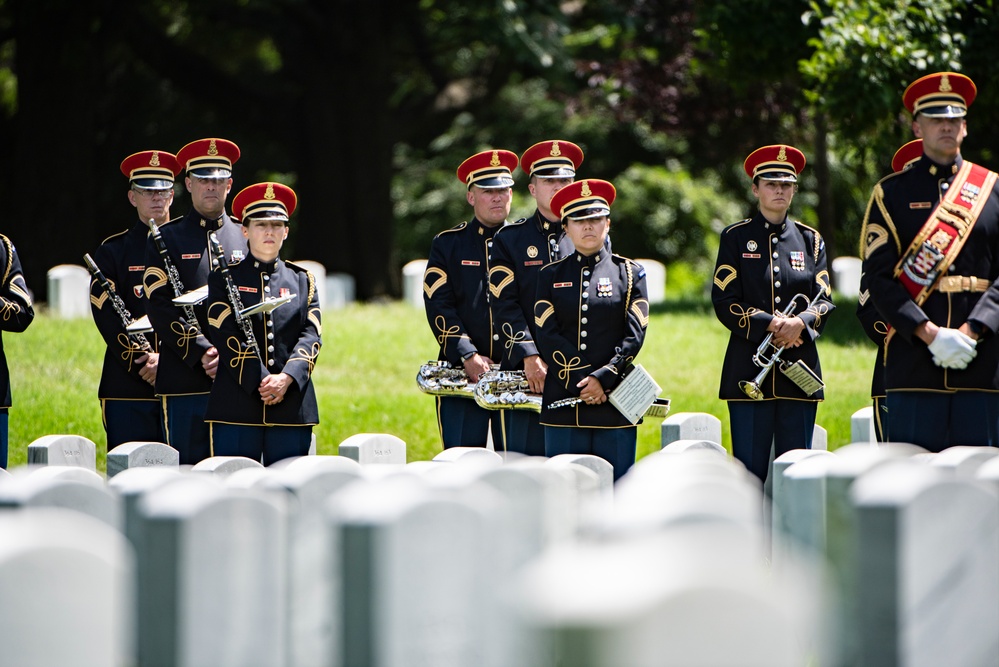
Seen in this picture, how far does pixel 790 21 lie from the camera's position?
1357 centimetres

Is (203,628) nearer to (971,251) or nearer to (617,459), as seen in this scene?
(617,459)

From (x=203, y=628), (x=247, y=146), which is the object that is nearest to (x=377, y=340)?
(x=203, y=628)

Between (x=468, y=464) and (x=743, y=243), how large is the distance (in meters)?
3.56

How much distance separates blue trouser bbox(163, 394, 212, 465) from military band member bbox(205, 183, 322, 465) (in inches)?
24.4

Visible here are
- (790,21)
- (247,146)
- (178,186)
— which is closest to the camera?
(790,21)

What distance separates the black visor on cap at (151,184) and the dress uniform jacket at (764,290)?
3114 millimetres

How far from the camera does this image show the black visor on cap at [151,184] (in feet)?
25.7

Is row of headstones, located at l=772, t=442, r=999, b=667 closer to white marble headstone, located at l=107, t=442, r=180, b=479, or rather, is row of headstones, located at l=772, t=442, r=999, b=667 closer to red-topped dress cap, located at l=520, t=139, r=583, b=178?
white marble headstone, located at l=107, t=442, r=180, b=479

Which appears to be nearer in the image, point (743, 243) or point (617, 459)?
point (617, 459)

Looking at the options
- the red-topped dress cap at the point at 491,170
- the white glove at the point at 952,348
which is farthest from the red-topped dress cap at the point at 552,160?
the white glove at the point at 952,348

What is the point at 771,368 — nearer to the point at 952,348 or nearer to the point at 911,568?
the point at 952,348

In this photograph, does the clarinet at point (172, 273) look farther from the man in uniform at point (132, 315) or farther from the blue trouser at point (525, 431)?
the blue trouser at point (525, 431)

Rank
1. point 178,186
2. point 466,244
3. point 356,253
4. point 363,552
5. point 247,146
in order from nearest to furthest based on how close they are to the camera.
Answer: point 363,552 < point 466,244 < point 356,253 < point 178,186 < point 247,146

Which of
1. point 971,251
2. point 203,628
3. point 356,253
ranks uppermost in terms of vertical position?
point 356,253
